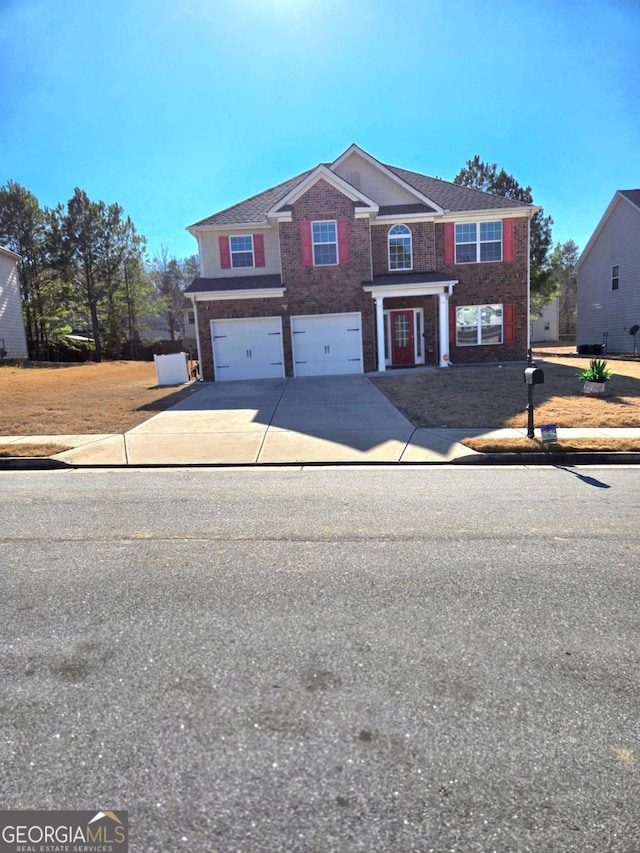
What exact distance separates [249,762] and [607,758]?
145 centimetres

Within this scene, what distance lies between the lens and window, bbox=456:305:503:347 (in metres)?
20.4

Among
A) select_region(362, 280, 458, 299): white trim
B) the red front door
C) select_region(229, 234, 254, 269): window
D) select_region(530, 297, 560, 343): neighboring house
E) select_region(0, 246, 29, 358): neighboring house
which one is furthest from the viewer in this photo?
select_region(530, 297, 560, 343): neighboring house

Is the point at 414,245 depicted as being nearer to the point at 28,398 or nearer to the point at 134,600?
the point at 28,398

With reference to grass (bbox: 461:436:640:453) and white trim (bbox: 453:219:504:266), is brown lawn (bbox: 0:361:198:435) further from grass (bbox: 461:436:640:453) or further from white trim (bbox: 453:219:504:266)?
white trim (bbox: 453:219:504:266)

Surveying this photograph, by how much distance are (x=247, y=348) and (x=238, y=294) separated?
1938 mm

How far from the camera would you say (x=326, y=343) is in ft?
63.4

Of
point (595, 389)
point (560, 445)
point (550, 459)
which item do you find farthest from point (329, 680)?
point (595, 389)

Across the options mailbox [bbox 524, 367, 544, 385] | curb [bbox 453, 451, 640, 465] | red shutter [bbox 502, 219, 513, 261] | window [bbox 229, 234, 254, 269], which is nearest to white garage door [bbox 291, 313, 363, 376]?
window [bbox 229, 234, 254, 269]

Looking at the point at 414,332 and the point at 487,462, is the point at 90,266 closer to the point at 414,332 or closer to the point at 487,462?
the point at 414,332

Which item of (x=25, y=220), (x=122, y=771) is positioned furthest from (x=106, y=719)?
(x=25, y=220)

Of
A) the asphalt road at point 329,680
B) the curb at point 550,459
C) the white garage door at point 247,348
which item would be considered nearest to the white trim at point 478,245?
the white garage door at point 247,348

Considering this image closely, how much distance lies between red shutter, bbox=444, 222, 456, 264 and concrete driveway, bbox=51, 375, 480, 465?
8.56 meters

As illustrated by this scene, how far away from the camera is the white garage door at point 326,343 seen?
19219 mm

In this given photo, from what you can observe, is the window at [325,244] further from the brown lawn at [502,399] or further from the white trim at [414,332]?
the brown lawn at [502,399]
